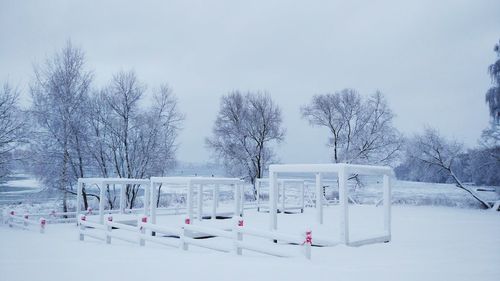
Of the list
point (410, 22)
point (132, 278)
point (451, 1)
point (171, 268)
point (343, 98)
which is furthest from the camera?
point (343, 98)

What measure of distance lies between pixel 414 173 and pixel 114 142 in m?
23.8

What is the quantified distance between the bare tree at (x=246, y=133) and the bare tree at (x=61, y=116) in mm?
15014

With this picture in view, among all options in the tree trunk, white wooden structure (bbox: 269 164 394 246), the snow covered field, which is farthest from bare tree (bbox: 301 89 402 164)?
the snow covered field

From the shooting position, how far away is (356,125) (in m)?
36.9

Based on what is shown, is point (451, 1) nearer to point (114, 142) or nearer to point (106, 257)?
point (106, 257)

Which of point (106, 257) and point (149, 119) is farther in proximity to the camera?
point (149, 119)

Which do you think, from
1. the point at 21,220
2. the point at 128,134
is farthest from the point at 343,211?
the point at 128,134

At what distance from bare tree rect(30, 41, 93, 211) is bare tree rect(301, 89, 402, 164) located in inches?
898

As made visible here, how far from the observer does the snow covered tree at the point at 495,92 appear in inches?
874

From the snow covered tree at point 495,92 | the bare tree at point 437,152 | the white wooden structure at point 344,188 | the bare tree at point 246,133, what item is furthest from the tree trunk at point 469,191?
the white wooden structure at point 344,188

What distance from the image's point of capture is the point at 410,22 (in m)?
21.4

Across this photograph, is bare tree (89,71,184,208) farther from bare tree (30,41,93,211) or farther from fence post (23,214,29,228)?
fence post (23,214,29,228)

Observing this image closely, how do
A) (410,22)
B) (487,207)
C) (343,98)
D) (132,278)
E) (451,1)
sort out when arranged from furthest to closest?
(343,98) < (487,207) < (410,22) < (451,1) < (132,278)

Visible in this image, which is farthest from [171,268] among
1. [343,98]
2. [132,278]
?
[343,98]
